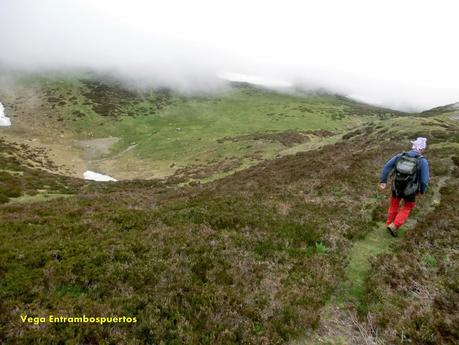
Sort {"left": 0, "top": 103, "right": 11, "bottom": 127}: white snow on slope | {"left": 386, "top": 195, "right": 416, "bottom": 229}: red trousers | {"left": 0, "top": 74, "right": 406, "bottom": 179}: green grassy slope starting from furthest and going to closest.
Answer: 1. {"left": 0, "top": 103, "right": 11, "bottom": 127}: white snow on slope
2. {"left": 0, "top": 74, "right": 406, "bottom": 179}: green grassy slope
3. {"left": 386, "top": 195, "right": 416, "bottom": 229}: red trousers

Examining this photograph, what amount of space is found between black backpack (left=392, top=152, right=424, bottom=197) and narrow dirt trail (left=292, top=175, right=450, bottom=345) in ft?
6.25

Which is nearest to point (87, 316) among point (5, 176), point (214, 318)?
point (214, 318)

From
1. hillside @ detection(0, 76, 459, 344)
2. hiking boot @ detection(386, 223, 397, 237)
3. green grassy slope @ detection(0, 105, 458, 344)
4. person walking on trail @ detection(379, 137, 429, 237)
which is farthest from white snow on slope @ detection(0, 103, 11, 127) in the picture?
person walking on trail @ detection(379, 137, 429, 237)

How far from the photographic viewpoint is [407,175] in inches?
444

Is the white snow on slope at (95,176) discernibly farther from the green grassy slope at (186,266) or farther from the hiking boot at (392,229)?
the hiking boot at (392,229)

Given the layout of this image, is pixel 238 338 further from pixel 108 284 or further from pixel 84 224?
pixel 84 224

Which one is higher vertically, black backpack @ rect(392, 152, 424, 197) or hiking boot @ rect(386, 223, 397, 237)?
black backpack @ rect(392, 152, 424, 197)

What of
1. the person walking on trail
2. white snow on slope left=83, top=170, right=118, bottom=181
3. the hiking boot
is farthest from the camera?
white snow on slope left=83, top=170, right=118, bottom=181

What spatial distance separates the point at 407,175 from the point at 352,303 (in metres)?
5.65

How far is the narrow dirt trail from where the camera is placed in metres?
6.76

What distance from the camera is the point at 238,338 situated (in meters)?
6.60

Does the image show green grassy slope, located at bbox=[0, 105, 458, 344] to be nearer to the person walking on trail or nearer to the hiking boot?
the hiking boot

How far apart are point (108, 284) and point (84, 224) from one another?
203 inches

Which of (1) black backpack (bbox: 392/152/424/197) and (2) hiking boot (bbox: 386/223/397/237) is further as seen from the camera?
(2) hiking boot (bbox: 386/223/397/237)
